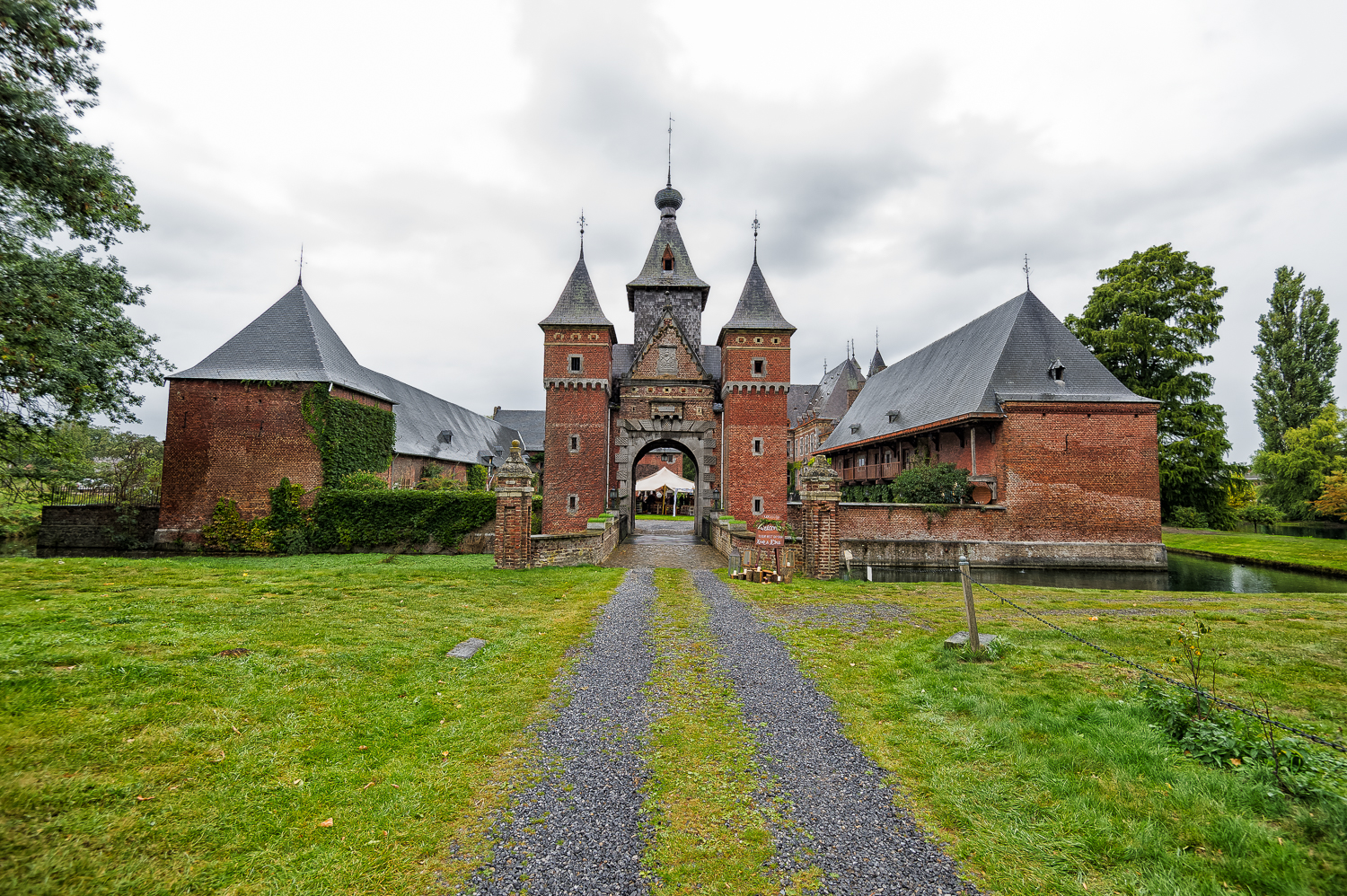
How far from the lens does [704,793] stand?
11.6 ft

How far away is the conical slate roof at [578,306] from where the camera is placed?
2261cm

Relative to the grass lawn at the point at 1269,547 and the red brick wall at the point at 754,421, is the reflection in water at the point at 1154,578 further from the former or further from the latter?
the red brick wall at the point at 754,421

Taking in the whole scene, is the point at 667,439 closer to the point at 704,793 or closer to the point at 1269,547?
the point at 704,793

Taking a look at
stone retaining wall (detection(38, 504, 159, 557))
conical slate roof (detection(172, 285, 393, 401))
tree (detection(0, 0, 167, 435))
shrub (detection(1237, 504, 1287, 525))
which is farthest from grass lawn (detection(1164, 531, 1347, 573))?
stone retaining wall (detection(38, 504, 159, 557))

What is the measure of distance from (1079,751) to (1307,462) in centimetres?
4227

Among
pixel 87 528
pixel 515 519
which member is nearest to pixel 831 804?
Result: pixel 515 519

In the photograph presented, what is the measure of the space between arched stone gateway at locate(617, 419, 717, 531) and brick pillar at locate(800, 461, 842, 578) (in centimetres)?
1137

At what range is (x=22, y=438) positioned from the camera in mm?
10617

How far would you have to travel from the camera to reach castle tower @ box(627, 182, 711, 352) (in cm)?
2573

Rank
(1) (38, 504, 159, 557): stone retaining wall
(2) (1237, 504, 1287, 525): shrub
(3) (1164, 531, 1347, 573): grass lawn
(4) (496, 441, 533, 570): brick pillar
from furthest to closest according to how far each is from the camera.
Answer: (2) (1237, 504, 1287, 525): shrub
(1) (38, 504, 159, 557): stone retaining wall
(3) (1164, 531, 1347, 573): grass lawn
(4) (496, 441, 533, 570): brick pillar

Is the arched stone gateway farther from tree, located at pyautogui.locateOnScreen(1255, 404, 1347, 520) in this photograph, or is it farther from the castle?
tree, located at pyautogui.locateOnScreen(1255, 404, 1347, 520)

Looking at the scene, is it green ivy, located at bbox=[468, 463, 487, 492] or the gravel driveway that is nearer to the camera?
the gravel driveway

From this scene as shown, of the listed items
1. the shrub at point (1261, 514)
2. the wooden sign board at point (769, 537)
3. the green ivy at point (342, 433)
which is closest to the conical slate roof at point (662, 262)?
the green ivy at point (342, 433)

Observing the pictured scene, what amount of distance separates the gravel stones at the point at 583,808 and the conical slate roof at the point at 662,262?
22585 millimetres
